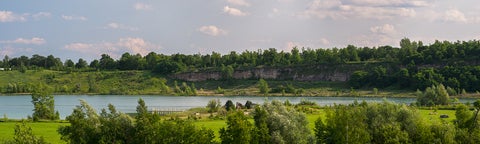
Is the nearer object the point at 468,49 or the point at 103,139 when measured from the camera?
the point at 103,139

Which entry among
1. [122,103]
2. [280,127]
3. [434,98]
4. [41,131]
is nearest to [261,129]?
[280,127]

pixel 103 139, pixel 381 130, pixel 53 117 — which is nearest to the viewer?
pixel 103 139

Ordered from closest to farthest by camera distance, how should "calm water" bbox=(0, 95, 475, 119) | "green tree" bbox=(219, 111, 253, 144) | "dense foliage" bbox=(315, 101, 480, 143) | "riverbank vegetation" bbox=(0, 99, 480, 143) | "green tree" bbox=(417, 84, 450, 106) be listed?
"riverbank vegetation" bbox=(0, 99, 480, 143)
"green tree" bbox=(219, 111, 253, 144)
"dense foliage" bbox=(315, 101, 480, 143)
"calm water" bbox=(0, 95, 475, 119)
"green tree" bbox=(417, 84, 450, 106)

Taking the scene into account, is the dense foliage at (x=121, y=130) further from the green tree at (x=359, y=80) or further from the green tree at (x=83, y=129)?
the green tree at (x=359, y=80)

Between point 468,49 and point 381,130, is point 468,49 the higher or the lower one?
the higher one

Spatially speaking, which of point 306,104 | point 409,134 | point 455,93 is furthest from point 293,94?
point 409,134

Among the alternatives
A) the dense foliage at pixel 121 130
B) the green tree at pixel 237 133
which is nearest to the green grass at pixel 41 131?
the dense foliage at pixel 121 130

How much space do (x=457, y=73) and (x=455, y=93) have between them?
1871 cm

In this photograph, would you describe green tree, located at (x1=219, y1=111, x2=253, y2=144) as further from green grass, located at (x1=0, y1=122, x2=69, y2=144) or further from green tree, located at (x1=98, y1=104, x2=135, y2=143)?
green grass, located at (x1=0, y1=122, x2=69, y2=144)

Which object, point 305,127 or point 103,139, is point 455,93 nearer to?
point 305,127

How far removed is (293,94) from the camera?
186 meters

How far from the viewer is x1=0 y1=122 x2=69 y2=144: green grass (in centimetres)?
5808

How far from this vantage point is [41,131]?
6638 cm

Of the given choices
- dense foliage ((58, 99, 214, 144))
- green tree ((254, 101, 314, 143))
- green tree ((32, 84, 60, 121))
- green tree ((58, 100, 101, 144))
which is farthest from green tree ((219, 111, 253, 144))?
green tree ((32, 84, 60, 121))
